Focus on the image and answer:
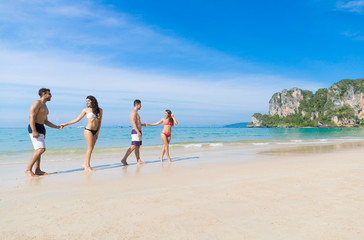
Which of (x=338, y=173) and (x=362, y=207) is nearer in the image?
(x=362, y=207)

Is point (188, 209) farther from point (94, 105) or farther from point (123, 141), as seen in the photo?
point (123, 141)

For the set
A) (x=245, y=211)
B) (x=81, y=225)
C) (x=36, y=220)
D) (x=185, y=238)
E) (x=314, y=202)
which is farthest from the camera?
(x=314, y=202)

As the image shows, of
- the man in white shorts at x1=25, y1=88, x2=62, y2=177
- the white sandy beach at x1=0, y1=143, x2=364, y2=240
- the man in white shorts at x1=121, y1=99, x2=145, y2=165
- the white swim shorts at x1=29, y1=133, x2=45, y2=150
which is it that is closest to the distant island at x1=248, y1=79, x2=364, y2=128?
the man in white shorts at x1=121, y1=99, x2=145, y2=165

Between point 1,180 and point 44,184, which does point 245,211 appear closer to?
point 44,184

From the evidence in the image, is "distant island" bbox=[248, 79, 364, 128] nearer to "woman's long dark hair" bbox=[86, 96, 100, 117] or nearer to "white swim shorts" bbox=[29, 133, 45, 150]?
"woman's long dark hair" bbox=[86, 96, 100, 117]

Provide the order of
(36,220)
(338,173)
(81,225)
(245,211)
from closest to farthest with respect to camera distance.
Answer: (81,225), (36,220), (245,211), (338,173)

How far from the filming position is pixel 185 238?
8.27 ft

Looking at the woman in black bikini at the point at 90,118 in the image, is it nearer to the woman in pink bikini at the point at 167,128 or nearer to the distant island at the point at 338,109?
the woman in pink bikini at the point at 167,128

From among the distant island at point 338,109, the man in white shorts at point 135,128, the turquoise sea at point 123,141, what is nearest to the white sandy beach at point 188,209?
the man in white shorts at point 135,128

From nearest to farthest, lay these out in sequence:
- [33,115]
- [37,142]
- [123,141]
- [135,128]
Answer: [33,115] → [37,142] → [135,128] → [123,141]

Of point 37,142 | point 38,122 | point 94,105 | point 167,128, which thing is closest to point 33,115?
point 38,122

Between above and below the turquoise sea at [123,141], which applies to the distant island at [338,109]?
above

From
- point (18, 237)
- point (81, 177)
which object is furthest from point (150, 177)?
point (18, 237)

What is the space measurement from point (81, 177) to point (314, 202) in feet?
16.5
